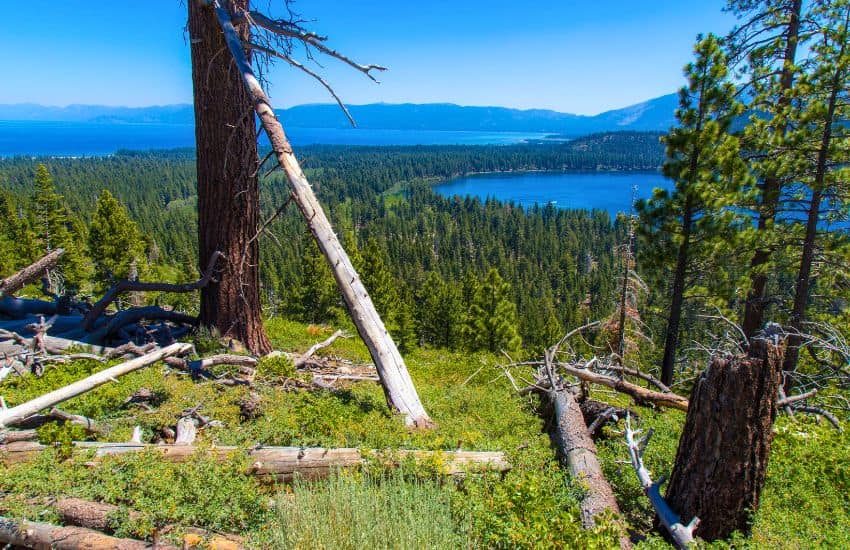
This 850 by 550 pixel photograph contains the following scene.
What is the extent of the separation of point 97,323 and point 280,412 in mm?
5296

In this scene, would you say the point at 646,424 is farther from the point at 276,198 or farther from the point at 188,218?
the point at 276,198

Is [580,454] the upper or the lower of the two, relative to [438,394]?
upper

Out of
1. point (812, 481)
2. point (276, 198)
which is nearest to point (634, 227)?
point (812, 481)

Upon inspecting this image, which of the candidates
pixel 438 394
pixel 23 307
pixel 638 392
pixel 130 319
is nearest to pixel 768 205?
pixel 638 392

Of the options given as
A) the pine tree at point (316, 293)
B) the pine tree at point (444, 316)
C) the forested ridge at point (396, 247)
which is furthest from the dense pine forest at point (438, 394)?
the pine tree at point (444, 316)

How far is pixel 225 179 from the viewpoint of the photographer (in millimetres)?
6781

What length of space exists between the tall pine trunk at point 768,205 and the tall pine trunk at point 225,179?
10891mm

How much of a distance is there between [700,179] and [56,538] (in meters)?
12.4

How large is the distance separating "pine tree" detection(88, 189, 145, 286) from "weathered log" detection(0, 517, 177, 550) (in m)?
33.5

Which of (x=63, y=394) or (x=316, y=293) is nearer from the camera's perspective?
(x=63, y=394)

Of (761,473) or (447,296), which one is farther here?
(447,296)

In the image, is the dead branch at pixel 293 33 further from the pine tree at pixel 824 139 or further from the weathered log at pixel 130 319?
the pine tree at pixel 824 139

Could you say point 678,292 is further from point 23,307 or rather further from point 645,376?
point 23,307

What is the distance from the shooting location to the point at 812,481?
4438mm
